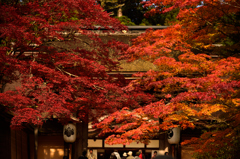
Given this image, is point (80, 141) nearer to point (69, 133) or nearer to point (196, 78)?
point (69, 133)

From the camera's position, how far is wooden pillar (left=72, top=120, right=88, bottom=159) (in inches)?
547

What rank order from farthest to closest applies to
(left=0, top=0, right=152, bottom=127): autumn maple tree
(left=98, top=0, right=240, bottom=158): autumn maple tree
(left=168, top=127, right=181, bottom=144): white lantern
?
1. (left=168, top=127, right=181, bottom=144): white lantern
2. (left=0, top=0, right=152, bottom=127): autumn maple tree
3. (left=98, top=0, right=240, bottom=158): autumn maple tree

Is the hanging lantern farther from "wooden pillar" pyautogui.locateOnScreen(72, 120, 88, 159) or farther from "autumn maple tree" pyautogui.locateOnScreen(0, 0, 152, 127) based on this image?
"autumn maple tree" pyautogui.locateOnScreen(0, 0, 152, 127)

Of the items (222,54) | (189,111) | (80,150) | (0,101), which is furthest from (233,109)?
(80,150)

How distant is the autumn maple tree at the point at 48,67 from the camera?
26.7 ft

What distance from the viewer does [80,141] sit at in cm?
1398

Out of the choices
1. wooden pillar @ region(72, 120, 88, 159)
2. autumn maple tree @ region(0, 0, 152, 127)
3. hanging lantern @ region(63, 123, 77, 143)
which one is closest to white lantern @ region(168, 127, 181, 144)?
autumn maple tree @ region(0, 0, 152, 127)

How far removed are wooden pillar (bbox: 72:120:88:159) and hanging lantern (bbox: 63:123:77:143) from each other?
92 cm

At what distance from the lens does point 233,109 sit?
26.9 feet

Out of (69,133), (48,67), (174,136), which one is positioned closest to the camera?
(48,67)

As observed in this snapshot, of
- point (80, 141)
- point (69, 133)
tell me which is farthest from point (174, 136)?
point (69, 133)

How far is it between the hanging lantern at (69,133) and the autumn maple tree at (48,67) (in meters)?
2.31

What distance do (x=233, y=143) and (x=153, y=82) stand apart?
8.91 feet

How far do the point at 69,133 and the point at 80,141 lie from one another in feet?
3.82
